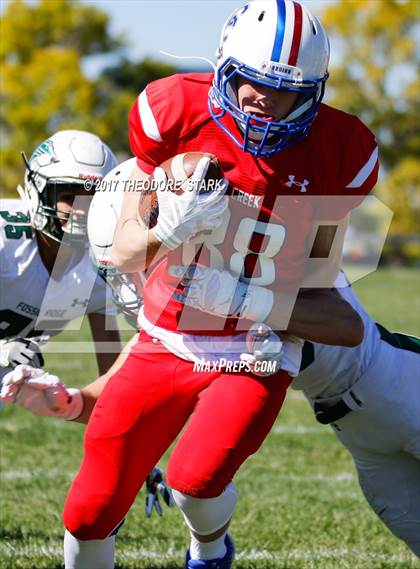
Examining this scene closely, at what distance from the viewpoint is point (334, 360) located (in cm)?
327

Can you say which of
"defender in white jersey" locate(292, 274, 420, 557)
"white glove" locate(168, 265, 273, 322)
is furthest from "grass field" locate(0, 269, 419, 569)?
"white glove" locate(168, 265, 273, 322)

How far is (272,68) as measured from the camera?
106 inches

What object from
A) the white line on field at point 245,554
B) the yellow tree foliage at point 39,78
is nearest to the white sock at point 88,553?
the white line on field at point 245,554

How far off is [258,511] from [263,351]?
1.79 metres

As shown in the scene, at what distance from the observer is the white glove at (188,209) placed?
8.38ft

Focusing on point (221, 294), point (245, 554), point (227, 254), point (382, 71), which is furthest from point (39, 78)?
point (221, 294)

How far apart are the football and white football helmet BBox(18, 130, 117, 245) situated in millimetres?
932

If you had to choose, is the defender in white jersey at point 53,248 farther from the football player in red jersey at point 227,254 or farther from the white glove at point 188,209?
the white glove at point 188,209

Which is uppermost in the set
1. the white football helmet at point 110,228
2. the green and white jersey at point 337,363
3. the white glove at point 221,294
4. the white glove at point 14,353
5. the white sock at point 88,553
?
the white glove at point 221,294

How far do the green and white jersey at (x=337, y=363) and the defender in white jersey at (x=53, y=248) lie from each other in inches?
32.0

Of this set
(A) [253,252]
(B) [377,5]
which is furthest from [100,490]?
(B) [377,5]

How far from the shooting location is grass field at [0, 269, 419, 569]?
3.70 m

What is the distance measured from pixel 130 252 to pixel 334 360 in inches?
35.5

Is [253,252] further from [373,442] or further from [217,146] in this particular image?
[373,442]
